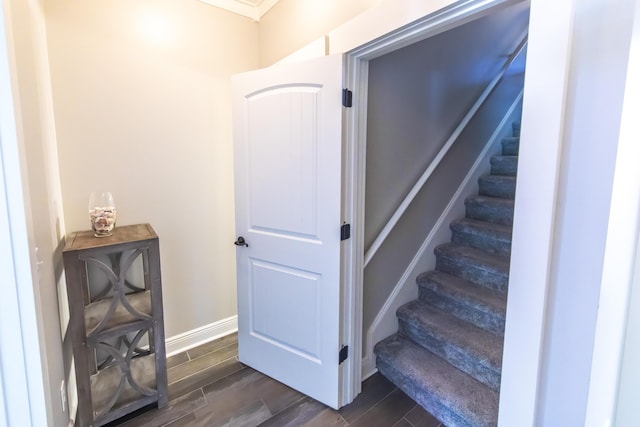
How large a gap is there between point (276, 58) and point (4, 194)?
74.8 inches

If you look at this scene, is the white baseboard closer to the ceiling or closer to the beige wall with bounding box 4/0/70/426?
the beige wall with bounding box 4/0/70/426

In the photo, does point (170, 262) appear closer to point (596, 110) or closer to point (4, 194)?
point (4, 194)

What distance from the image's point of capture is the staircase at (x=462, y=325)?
159cm

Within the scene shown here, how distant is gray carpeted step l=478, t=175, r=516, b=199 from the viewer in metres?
2.38

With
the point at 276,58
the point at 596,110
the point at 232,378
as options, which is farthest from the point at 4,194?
the point at 276,58

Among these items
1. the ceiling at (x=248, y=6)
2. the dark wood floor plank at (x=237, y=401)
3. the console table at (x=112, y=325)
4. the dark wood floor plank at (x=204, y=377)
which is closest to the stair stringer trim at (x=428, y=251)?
the dark wood floor plank at (x=237, y=401)

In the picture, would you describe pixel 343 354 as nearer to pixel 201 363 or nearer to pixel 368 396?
pixel 368 396

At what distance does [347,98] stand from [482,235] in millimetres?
1491

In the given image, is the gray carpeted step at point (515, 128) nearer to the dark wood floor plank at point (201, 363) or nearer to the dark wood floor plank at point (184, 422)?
the dark wood floor plank at point (201, 363)

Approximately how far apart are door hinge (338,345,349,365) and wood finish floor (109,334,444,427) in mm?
285

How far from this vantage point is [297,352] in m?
1.83

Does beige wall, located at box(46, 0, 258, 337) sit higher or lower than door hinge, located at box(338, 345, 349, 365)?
higher

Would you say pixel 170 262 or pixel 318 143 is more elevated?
pixel 318 143

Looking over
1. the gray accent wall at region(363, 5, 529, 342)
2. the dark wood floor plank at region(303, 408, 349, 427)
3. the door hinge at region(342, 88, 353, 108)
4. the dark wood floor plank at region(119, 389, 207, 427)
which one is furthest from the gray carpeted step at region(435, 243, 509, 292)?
the dark wood floor plank at region(119, 389, 207, 427)
